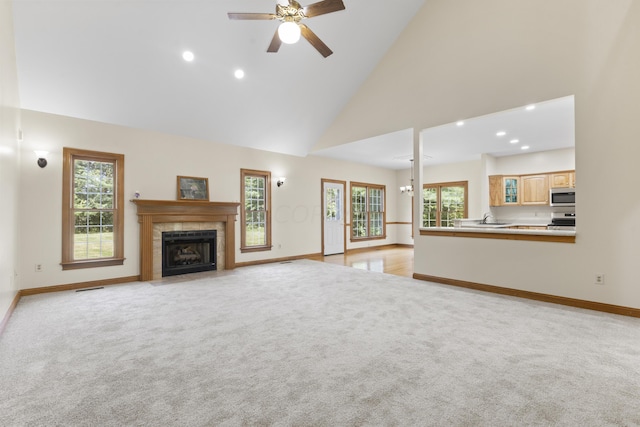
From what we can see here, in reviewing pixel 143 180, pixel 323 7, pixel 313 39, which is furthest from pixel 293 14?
pixel 143 180

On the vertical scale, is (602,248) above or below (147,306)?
above

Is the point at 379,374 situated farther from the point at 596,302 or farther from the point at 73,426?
the point at 596,302

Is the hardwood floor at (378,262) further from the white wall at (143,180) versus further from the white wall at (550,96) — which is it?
the white wall at (550,96)

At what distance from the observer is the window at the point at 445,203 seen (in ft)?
30.2

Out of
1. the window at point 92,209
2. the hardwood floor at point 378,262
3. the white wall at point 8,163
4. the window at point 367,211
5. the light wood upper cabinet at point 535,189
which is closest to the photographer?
the white wall at point 8,163

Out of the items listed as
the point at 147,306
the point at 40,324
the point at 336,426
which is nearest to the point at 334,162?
the point at 147,306

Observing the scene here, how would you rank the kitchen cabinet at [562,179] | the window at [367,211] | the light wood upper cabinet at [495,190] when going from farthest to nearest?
the window at [367,211] → the light wood upper cabinet at [495,190] → the kitchen cabinet at [562,179]

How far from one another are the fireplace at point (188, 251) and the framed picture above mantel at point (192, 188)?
2.27 feet

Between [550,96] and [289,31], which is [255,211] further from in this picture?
[550,96]

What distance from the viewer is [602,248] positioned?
3588mm

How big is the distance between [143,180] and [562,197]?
8.66 metres

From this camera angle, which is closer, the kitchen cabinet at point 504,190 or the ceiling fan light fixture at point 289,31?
the ceiling fan light fixture at point 289,31

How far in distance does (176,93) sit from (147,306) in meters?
3.44

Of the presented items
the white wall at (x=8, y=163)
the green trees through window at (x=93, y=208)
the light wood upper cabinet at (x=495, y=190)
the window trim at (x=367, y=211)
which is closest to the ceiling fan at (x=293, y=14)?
the white wall at (x=8, y=163)
